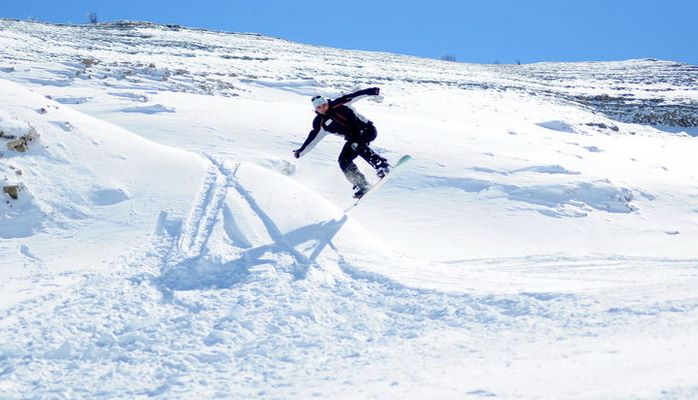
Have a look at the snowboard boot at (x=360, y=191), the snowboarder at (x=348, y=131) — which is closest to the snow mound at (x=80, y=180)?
the snowboarder at (x=348, y=131)

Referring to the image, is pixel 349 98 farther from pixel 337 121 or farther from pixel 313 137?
pixel 313 137

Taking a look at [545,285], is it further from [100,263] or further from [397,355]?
[100,263]

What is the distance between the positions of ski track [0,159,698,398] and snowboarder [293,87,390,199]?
3.35 metres

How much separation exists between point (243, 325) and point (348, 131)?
4884mm

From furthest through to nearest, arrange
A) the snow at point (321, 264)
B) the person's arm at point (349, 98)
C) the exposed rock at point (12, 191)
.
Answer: the person's arm at point (349, 98) < the exposed rock at point (12, 191) < the snow at point (321, 264)

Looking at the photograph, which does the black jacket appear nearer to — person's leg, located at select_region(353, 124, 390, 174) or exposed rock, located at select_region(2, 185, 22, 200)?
person's leg, located at select_region(353, 124, 390, 174)

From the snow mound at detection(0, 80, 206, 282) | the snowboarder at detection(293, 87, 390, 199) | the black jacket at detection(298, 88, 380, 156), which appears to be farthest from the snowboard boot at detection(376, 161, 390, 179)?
the snow mound at detection(0, 80, 206, 282)

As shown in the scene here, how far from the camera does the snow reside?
12.7 feet

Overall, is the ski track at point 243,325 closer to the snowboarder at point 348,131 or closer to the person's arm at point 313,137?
the person's arm at point 313,137

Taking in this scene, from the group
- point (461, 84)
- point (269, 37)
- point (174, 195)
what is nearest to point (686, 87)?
point (461, 84)

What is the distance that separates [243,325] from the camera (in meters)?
4.67

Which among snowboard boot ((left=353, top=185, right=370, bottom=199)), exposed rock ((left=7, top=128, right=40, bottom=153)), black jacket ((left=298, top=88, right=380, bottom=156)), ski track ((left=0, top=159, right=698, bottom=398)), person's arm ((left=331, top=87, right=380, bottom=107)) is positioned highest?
person's arm ((left=331, top=87, right=380, bottom=107))

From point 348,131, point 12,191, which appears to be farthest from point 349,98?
point 12,191

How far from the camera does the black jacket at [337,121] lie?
350 inches
